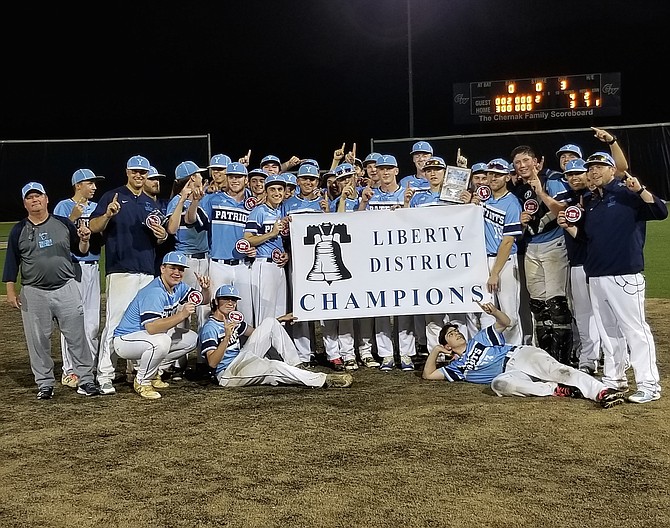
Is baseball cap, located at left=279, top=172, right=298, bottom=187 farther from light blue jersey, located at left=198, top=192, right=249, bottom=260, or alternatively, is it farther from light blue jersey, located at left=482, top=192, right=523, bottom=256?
light blue jersey, located at left=482, top=192, right=523, bottom=256

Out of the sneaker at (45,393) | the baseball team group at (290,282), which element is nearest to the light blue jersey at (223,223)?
the baseball team group at (290,282)

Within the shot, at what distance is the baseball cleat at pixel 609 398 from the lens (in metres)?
5.94

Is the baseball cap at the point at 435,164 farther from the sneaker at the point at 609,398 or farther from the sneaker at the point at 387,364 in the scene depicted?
the sneaker at the point at 609,398

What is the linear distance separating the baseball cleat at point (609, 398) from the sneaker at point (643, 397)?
0.11 m

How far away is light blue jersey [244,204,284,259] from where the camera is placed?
766cm

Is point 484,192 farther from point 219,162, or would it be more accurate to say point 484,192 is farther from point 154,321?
point 154,321

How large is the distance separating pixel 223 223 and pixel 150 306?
1.40m

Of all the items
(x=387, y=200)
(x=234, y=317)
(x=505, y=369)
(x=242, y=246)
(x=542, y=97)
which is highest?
(x=542, y=97)

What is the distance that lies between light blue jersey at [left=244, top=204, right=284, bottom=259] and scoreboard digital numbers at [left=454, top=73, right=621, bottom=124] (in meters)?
23.7

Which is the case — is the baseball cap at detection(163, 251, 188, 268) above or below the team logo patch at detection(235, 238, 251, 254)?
below

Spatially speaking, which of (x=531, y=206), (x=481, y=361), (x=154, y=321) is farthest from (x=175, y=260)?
(x=531, y=206)

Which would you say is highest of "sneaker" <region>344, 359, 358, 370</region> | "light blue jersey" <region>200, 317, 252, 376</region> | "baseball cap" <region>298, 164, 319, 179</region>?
"baseball cap" <region>298, 164, 319, 179</region>

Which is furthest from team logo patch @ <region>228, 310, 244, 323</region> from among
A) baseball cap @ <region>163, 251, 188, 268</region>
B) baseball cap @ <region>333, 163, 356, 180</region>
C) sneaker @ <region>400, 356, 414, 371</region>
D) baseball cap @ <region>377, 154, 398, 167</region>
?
baseball cap @ <region>377, 154, 398, 167</region>

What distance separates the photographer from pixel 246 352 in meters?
7.20
